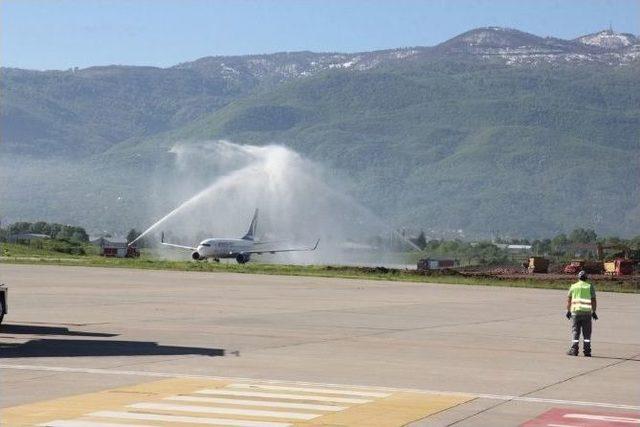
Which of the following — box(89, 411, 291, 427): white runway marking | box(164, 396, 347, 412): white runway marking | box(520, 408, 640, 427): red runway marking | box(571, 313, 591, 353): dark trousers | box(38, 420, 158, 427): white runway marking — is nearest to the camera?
box(38, 420, 158, 427): white runway marking

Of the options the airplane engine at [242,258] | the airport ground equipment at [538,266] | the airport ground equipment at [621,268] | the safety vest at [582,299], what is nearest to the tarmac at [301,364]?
the safety vest at [582,299]

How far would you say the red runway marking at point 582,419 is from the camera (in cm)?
2047

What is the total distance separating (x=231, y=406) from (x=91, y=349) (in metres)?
9.37

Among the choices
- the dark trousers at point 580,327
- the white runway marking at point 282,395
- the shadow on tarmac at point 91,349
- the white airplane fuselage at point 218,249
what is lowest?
the white runway marking at point 282,395

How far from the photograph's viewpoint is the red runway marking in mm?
20467

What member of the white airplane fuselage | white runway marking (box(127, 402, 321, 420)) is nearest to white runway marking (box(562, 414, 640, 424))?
white runway marking (box(127, 402, 321, 420))

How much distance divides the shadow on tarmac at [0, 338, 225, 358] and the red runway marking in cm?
1001

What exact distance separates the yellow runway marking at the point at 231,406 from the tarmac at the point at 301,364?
0.12 ft

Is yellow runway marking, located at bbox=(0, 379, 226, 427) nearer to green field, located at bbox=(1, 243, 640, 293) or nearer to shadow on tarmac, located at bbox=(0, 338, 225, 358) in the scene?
shadow on tarmac, located at bbox=(0, 338, 225, 358)

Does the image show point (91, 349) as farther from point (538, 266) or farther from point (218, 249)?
point (218, 249)

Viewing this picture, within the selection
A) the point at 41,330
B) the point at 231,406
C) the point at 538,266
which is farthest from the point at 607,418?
the point at 538,266

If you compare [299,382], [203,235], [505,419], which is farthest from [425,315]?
[203,235]

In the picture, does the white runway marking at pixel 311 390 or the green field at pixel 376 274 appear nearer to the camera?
the white runway marking at pixel 311 390

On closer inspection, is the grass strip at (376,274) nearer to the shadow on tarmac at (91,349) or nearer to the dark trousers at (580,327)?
the dark trousers at (580,327)
